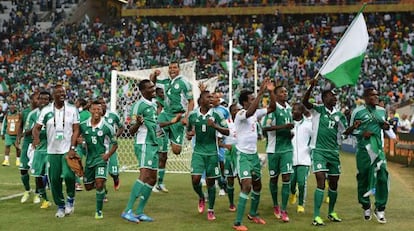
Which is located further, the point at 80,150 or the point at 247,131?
the point at 80,150

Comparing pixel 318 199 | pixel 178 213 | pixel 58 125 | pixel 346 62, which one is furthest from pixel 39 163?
pixel 346 62

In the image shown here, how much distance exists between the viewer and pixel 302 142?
12.7 meters

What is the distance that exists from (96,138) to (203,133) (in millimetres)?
1794

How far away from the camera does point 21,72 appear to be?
149 feet

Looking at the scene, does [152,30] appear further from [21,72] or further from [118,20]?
[21,72]

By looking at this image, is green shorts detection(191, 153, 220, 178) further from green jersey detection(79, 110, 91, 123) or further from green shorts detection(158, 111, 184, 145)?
green jersey detection(79, 110, 91, 123)

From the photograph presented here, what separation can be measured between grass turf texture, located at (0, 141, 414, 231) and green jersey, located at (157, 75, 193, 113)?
1.90m

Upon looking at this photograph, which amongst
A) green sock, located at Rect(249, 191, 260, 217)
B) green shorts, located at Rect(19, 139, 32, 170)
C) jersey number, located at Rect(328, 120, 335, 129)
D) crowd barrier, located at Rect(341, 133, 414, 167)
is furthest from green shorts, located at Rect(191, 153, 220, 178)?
crowd barrier, located at Rect(341, 133, 414, 167)

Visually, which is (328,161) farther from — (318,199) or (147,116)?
(147,116)

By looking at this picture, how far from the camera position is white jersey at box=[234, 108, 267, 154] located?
10.6 metres

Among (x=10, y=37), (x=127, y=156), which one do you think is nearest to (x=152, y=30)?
(x=10, y=37)

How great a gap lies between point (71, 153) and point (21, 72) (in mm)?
36216

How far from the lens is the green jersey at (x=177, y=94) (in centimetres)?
1413

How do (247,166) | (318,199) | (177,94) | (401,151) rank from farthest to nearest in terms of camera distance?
(401,151)
(177,94)
(318,199)
(247,166)
